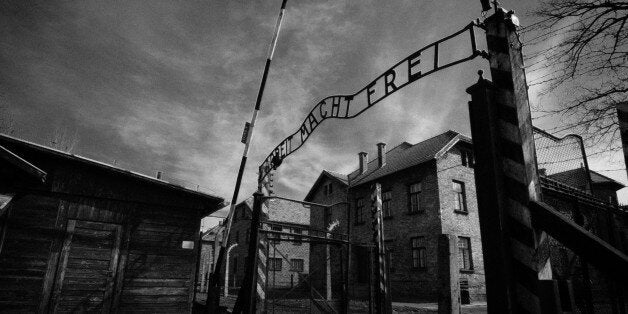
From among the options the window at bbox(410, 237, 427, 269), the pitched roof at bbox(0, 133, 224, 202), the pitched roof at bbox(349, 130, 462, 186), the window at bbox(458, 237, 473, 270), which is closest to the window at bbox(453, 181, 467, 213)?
the window at bbox(458, 237, 473, 270)

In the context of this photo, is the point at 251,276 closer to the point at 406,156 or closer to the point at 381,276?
the point at 381,276

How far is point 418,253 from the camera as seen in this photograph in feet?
62.4

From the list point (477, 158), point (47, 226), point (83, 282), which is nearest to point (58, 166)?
point (47, 226)

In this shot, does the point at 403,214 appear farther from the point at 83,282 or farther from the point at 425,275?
the point at 83,282

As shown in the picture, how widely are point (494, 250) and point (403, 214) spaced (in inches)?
756

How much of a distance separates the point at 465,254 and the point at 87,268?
17475 mm

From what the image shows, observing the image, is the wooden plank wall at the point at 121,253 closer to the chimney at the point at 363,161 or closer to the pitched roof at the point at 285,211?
the chimney at the point at 363,161

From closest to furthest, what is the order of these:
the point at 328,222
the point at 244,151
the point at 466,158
Result: the point at 244,151 < the point at 466,158 < the point at 328,222

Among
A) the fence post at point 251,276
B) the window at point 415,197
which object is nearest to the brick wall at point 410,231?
the window at point 415,197

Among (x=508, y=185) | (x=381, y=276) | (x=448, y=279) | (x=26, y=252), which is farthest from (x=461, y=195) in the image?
(x=26, y=252)

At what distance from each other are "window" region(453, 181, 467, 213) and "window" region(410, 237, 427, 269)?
2.93 metres

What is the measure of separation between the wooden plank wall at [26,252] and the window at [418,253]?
16.5 metres

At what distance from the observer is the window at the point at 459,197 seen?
777 inches

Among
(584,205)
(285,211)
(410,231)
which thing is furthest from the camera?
(285,211)
